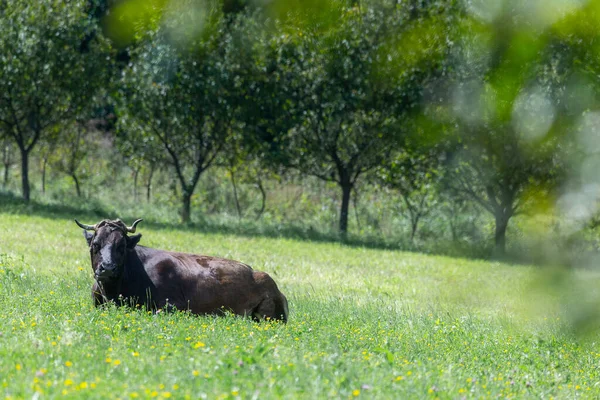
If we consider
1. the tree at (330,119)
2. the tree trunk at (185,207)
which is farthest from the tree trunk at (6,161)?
the tree at (330,119)

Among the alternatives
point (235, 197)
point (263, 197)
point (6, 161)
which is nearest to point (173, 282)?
point (263, 197)

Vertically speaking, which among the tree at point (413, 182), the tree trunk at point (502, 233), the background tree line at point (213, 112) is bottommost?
the tree trunk at point (502, 233)

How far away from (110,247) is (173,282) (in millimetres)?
995

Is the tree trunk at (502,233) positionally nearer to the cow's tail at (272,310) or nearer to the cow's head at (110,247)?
the cow's tail at (272,310)

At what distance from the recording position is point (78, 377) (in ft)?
18.4

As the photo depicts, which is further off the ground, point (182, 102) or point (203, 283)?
point (182, 102)

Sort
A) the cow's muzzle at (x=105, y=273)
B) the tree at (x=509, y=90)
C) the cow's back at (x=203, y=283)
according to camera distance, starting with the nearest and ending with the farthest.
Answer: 1. the tree at (x=509, y=90)
2. the cow's muzzle at (x=105, y=273)
3. the cow's back at (x=203, y=283)

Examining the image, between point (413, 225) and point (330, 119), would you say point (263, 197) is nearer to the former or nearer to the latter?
point (330, 119)

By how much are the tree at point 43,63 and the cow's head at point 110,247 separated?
21.4 meters

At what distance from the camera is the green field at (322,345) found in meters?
3.79

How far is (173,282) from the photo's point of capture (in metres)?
11.1

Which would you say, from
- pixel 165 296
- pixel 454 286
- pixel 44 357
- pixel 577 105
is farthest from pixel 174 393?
pixel 165 296

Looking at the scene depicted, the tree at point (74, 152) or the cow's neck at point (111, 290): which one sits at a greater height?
the tree at point (74, 152)

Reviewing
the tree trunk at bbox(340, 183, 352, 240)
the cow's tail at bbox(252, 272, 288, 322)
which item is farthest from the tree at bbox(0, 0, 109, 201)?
the cow's tail at bbox(252, 272, 288, 322)
